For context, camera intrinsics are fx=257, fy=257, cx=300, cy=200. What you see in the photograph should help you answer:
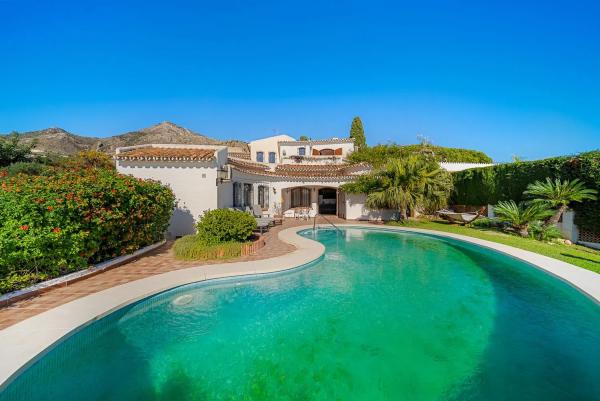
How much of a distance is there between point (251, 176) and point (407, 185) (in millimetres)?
11681

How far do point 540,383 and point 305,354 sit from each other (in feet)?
12.1

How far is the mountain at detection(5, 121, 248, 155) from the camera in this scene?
4216cm

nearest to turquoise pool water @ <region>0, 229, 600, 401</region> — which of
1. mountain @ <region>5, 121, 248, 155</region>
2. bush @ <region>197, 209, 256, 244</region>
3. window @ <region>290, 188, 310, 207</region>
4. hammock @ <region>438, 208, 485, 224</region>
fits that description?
bush @ <region>197, 209, 256, 244</region>

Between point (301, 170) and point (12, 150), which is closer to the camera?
point (12, 150)

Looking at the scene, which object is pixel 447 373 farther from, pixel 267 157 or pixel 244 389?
pixel 267 157

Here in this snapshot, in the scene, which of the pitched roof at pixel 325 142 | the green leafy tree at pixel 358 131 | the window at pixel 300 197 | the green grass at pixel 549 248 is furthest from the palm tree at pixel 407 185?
the green leafy tree at pixel 358 131

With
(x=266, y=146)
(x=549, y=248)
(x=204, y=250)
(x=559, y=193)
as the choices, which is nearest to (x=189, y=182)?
(x=204, y=250)

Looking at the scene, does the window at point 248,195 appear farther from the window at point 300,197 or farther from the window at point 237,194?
the window at point 300,197

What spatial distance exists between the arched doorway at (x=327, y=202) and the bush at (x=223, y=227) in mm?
16766

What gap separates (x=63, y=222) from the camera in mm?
6574

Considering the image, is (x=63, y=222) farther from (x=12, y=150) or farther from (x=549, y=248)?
(x=549, y=248)

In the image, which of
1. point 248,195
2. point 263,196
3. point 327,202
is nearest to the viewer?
point 248,195

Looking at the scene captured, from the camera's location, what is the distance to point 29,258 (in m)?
6.09

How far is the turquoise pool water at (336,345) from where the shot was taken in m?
3.82
